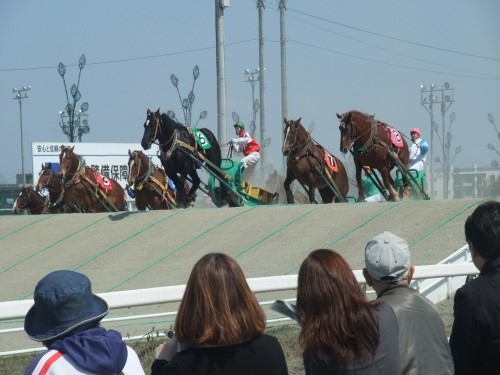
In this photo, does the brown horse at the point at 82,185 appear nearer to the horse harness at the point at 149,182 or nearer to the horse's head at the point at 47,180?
the horse's head at the point at 47,180

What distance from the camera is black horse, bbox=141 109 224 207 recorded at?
63.0 feet

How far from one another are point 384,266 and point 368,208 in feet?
37.3

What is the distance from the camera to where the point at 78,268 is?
49.8 feet

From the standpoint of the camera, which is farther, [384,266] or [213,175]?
[213,175]

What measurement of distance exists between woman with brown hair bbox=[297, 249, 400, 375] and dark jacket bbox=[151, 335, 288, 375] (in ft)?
0.67

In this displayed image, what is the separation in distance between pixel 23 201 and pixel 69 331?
24.0m

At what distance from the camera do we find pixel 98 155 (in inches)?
1368

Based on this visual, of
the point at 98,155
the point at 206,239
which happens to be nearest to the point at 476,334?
the point at 206,239

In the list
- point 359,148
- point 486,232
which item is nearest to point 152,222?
point 359,148

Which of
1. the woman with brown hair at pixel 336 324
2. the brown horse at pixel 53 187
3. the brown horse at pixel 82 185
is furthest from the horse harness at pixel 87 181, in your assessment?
the woman with brown hair at pixel 336 324

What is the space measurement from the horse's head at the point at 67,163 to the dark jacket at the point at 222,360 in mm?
18687

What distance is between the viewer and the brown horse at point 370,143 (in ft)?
58.1

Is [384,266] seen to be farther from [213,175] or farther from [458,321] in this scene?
[213,175]

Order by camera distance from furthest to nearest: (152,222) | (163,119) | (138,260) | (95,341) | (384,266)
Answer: (163,119)
(152,222)
(138,260)
(384,266)
(95,341)
